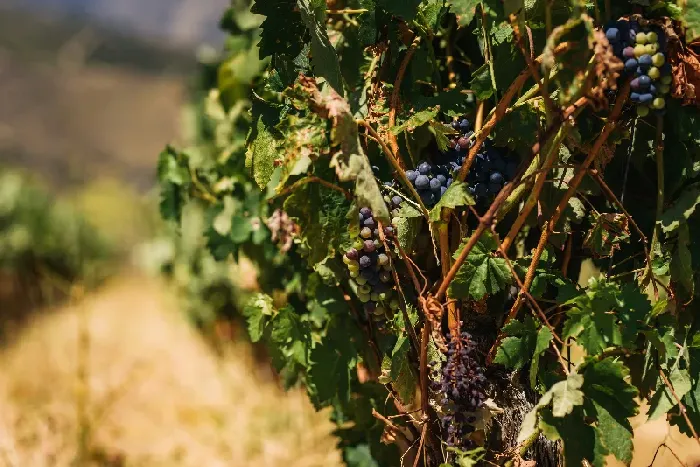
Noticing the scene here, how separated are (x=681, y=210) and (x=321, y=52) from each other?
2.24 ft

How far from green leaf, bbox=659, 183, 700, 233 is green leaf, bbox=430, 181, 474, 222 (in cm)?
36

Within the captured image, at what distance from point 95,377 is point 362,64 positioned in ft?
12.9

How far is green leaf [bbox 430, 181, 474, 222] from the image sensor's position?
3.52ft

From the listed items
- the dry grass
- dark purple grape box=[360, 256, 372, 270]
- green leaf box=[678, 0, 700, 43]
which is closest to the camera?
green leaf box=[678, 0, 700, 43]

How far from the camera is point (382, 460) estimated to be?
1.68m

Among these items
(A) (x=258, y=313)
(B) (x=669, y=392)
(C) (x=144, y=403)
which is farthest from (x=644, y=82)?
(C) (x=144, y=403)

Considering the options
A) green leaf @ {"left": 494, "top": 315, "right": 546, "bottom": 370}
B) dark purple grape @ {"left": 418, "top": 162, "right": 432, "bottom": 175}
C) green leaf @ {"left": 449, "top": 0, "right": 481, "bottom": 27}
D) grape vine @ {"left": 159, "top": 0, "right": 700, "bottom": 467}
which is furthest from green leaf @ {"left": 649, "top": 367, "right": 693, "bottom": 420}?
green leaf @ {"left": 449, "top": 0, "right": 481, "bottom": 27}

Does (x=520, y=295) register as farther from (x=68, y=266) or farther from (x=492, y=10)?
(x=68, y=266)

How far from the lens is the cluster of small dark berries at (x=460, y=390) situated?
1.13 metres

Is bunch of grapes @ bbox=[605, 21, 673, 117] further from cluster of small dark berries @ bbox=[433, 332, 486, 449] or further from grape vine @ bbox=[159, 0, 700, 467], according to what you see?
cluster of small dark berries @ bbox=[433, 332, 486, 449]

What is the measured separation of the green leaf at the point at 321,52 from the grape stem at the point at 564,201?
43cm

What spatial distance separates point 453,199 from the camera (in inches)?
42.9

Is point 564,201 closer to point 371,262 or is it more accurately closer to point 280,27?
point 371,262

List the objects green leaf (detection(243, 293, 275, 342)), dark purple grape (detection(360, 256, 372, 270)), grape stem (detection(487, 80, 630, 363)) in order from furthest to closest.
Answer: green leaf (detection(243, 293, 275, 342)) → dark purple grape (detection(360, 256, 372, 270)) → grape stem (detection(487, 80, 630, 363))
